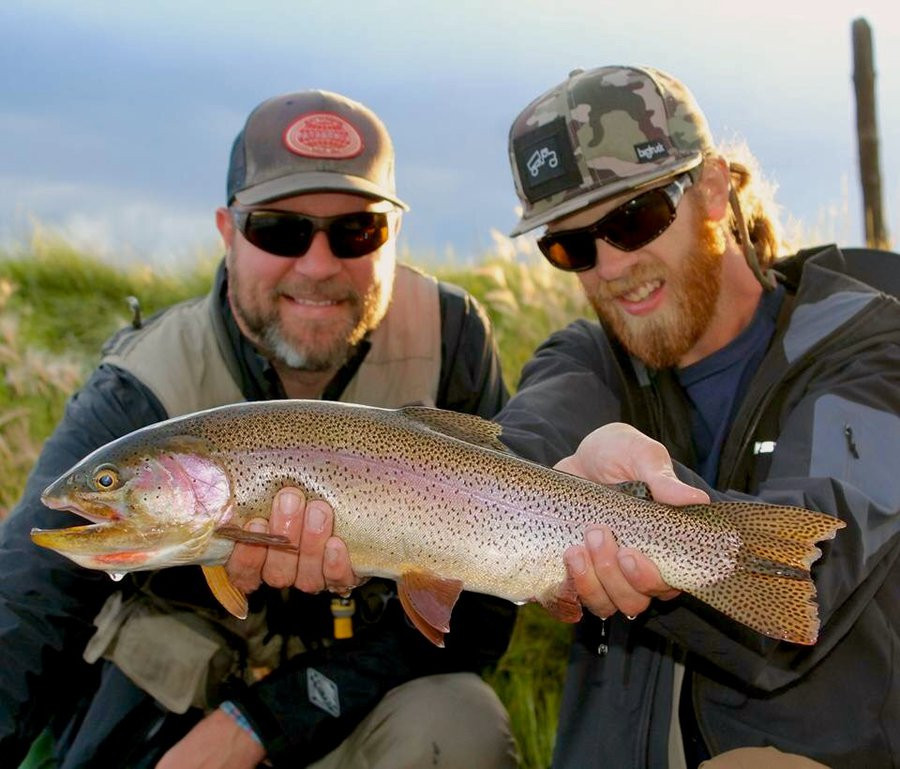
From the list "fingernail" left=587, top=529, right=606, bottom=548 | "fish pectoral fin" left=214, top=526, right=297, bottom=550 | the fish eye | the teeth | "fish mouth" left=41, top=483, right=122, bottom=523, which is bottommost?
"fingernail" left=587, top=529, right=606, bottom=548

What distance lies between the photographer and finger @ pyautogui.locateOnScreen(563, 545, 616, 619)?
2.99 metres

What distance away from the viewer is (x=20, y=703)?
3836mm

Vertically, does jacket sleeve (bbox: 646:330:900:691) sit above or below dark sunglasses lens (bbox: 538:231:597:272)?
below

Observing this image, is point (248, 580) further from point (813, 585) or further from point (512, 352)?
point (512, 352)

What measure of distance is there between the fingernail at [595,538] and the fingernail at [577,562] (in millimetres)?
42

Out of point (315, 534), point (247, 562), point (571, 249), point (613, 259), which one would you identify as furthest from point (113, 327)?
point (315, 534)

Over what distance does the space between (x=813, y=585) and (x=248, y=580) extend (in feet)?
5.09

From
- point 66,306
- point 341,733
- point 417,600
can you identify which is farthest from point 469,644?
point 66,306

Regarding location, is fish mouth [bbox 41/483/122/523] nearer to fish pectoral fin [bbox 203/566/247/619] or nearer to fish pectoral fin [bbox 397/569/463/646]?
fish pectoral fin [bbox 203/566/247/619]

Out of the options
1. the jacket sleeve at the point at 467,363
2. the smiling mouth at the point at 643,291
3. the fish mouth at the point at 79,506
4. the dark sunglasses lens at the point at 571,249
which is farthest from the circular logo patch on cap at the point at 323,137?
the fish mouth at the point at 79,506

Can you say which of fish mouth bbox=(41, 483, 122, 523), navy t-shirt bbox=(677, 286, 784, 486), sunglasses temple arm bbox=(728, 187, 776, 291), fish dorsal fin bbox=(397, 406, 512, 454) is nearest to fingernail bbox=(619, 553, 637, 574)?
fish dorsal fin bbox=(397, 406, 512, 454)

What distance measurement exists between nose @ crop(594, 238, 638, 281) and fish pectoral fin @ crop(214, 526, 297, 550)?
62.4 inches

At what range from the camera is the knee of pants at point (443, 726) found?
12.4 ft

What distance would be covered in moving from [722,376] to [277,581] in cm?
165
